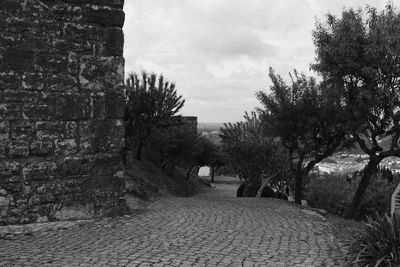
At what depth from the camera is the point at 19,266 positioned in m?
4.45

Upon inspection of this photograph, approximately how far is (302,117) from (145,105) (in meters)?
6.51

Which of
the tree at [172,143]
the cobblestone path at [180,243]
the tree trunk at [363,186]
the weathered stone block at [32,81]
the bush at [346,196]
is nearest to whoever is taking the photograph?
the cobblestone path at [180,243]

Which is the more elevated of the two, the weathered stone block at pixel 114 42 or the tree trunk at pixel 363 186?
the weathered stone block at pixel 114 42

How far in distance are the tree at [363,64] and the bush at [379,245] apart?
5056 millimetres

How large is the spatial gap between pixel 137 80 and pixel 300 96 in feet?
22.2

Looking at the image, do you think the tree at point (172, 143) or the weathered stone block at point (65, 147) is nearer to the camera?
the weathered stone block at point (65, 147)

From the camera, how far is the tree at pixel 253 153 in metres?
16.3

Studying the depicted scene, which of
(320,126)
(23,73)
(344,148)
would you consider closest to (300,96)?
(320,126)

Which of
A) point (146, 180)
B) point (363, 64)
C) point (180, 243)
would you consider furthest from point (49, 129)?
point (146, 180)

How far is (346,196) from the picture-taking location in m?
14.7

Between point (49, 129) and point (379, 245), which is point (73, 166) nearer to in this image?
point (49, 129)

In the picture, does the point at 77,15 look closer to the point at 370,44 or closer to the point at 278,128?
the point at 370,44

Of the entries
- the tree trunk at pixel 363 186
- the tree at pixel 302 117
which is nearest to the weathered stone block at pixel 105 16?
the tree at pixel 302 117

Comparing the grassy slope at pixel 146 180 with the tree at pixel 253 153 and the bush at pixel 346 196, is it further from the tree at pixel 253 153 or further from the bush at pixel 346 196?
the bush at pixel 346 196
